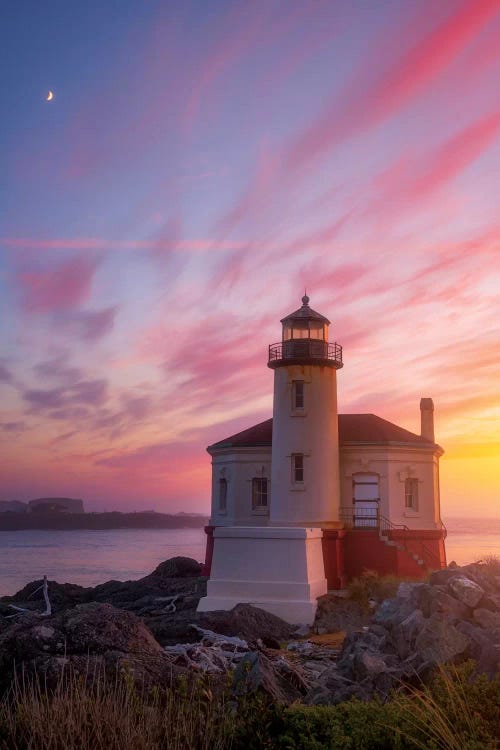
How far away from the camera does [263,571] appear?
2238 centimetres

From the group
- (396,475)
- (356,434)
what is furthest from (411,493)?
(356,434)

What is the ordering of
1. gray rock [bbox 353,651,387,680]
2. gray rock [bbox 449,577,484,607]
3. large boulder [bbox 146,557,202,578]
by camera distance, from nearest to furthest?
gray rock [bbox 353,651,387,680]
gray rock [bbox 449,577,484,607]
large boulder [bbox 146,557,202,578]

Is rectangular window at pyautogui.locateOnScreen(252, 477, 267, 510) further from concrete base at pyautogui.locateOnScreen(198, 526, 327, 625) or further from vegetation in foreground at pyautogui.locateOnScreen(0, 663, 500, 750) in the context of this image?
vegetation in foreground at pyautogui.locateOnScreen(0, 663, 500, 750)

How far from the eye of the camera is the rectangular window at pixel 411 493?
28.7 metres

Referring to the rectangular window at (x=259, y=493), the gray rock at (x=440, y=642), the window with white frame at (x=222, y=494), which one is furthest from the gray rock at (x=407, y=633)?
the window with white frame at (x=222, y=494)

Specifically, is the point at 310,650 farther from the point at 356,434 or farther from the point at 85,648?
the point at 356,434

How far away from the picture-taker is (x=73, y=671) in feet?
32.1

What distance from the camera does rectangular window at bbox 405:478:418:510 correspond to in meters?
28.7

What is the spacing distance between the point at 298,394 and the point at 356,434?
9.88 feet

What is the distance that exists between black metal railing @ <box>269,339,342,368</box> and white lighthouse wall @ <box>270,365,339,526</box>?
361 millimetres

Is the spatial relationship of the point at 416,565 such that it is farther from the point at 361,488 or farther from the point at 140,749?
the point at 140,749

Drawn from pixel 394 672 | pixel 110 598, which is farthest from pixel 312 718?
pixel 110 598

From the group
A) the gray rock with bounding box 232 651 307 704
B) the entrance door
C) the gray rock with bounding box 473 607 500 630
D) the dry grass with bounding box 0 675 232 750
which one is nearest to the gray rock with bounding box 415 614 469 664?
the gray rock with bounding box 473 607 500 630

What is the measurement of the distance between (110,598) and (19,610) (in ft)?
13.5
